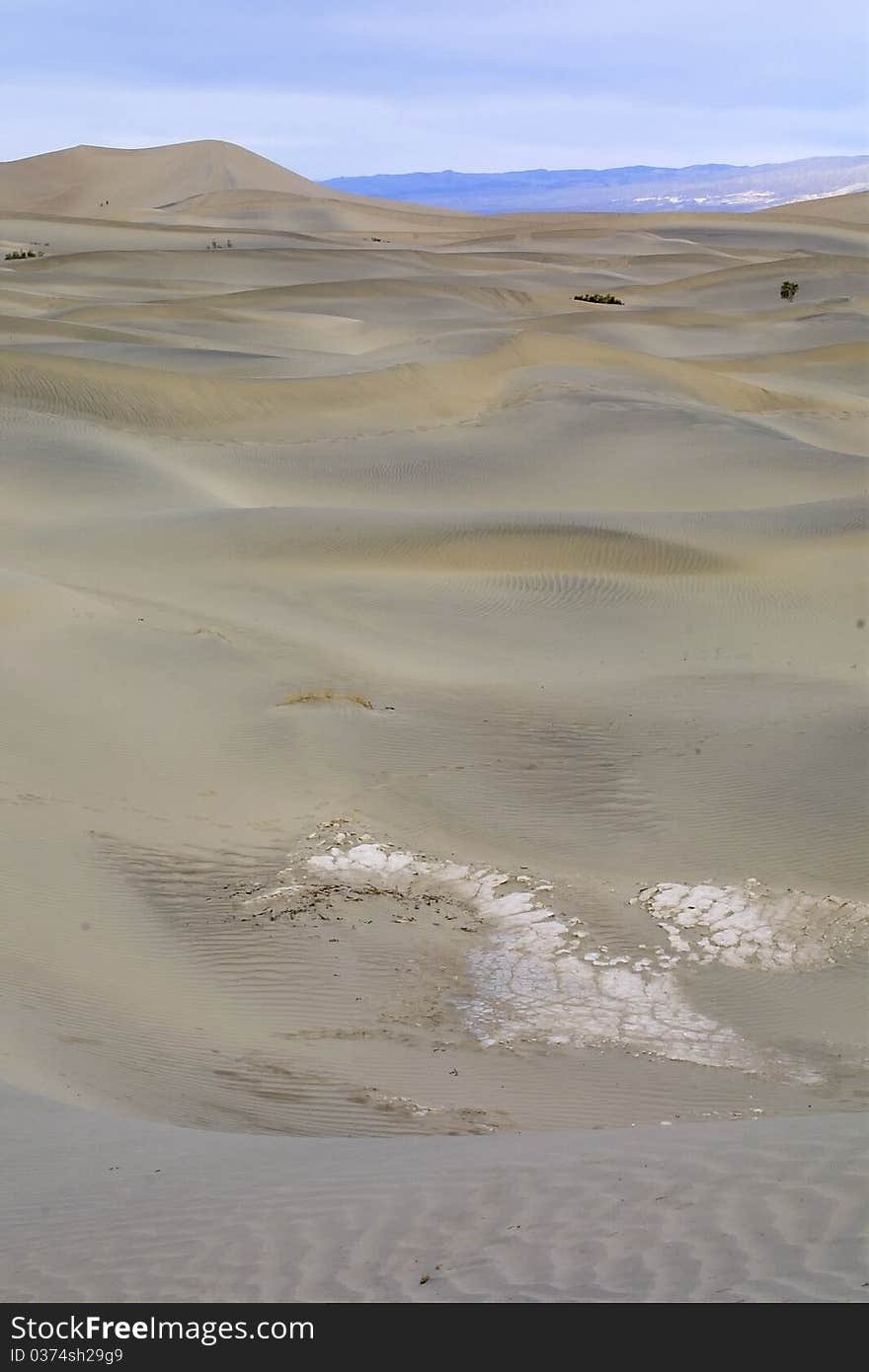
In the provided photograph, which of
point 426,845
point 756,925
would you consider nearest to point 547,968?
point 756,925

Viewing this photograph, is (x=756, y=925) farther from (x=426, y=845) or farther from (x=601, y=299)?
(x=601, y=299)

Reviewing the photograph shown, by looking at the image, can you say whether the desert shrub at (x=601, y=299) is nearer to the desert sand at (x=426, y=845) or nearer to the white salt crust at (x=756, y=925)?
the desert sand at (x=426, y=845)

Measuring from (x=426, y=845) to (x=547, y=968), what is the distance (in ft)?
4.86

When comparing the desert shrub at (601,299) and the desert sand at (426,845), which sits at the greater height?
the desert shrub at (601,299)

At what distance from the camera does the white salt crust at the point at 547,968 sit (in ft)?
21.2

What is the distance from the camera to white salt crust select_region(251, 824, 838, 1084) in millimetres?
6465

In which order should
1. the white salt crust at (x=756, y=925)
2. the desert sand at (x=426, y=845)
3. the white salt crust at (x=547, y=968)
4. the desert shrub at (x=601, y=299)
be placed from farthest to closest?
1. the desert shrub at (x=601, y=299)
2. the white salt crust at (x=756, y=925)
3. the white salt crust at (x=547, y=968)
4. the desert sand at (x=426, y=845)

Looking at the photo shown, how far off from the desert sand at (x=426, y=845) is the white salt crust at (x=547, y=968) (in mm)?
26

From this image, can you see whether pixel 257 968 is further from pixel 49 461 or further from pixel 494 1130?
pixel 49 461

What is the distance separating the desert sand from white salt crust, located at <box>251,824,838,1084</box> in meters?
0.03

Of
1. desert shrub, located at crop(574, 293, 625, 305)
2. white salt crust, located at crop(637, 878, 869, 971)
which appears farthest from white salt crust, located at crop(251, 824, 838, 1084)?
desert shrub, located at crop(574, 293, 625, 305)

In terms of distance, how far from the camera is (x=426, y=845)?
8.36 metres

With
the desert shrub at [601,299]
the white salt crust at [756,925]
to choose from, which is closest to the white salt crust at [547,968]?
the white salt crust at [756,925]

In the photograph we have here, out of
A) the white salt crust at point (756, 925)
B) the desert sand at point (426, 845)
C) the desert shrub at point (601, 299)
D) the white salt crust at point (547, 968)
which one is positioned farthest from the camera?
the desert shrub at point (601, 299)
